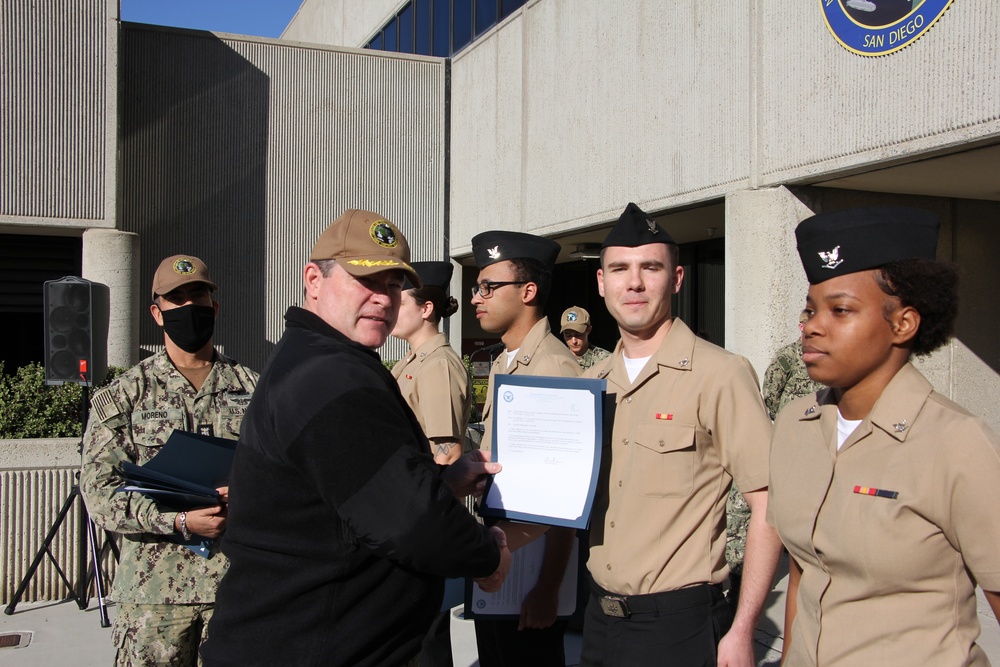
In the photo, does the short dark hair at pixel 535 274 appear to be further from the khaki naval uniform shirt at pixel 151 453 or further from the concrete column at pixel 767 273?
the concrete column at pixel 767 273

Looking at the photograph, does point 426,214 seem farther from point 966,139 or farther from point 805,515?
point 805,515

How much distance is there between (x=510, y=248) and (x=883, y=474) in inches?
84.2

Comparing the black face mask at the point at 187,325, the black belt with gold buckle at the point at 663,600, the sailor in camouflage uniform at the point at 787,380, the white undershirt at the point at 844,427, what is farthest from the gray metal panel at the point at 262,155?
the white undershirt at the point at 844,427

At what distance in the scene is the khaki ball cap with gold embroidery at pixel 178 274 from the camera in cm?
359

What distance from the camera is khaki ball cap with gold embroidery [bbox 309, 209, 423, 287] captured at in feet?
7.30

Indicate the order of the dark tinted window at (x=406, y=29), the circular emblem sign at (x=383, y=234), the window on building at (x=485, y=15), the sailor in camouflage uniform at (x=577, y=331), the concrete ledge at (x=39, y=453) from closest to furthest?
the circular emblem sign at (x=383, y=234), the concrete ledge at (x=39, y=453), the sailor in camouflage uniform at (x=577, y=331), the window on building at (x=485, y=15), the dark tinted window at (x=406, y=29)

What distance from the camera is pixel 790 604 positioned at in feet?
7.53

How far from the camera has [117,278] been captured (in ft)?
38.3

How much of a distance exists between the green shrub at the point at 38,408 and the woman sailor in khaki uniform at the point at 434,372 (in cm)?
333

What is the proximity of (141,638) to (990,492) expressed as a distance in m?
2.85

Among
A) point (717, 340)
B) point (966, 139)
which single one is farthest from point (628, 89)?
point (966, 139)

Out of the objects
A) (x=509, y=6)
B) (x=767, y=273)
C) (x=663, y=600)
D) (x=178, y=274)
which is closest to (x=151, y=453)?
(x=178, y=274)

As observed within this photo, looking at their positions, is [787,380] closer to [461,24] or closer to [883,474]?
[883,474]

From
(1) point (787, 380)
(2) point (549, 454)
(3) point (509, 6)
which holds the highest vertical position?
(3) point (509, 6)
